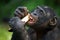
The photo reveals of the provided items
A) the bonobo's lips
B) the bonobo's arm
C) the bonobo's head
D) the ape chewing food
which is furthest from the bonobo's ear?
the bonobo's arm

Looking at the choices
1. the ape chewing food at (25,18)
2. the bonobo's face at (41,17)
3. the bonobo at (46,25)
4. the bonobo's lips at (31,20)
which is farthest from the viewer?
the bonobo at (46,25)

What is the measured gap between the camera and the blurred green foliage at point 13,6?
8.05m

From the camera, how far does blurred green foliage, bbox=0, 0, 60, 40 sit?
8049 millimetres

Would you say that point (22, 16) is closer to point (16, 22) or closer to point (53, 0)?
point (16, 22)

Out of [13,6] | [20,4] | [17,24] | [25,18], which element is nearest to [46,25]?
[25,18]

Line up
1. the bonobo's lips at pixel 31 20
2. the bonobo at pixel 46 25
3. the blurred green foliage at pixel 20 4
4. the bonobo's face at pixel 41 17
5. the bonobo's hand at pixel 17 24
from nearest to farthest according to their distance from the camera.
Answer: the bonobo's hand at pixel 17 24, the bonobo's lips at pixel 31 20, the bonobo's face at pixel 41 17, the bonobo at pixel 46 25, the blurred green foliage at pixel 20 4

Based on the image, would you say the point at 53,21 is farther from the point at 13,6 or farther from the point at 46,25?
the point at 13,6

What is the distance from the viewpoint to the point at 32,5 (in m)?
8.01

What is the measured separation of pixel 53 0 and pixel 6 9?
6.55 ft

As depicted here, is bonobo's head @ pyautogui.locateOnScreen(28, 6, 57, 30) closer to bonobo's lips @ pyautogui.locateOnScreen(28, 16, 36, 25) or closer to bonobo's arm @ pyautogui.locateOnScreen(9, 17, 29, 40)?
bonobo's lips @ pyautogui.locateOnScreen(28, 16, 36, 25)

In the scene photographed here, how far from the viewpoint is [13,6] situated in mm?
9836

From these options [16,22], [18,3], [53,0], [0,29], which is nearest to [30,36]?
[16,22]

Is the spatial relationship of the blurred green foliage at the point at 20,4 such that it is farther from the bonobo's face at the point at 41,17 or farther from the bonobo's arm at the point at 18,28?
the bonobo's arm at the point at 18,28

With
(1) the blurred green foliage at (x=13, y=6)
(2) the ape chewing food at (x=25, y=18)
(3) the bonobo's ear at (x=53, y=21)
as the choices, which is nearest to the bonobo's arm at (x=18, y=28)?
(2) the ape chewing food at (x=25, y=18)
